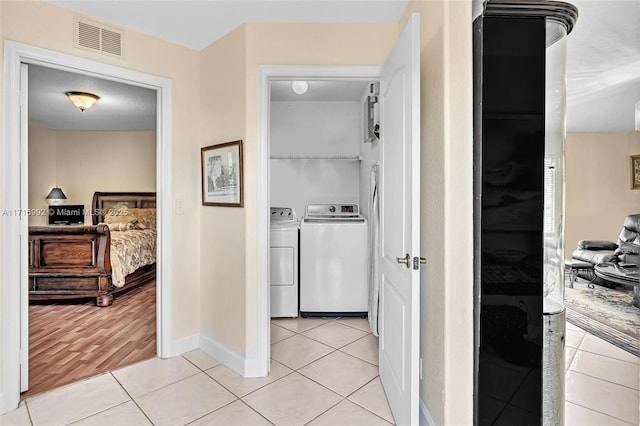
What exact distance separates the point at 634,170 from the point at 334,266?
9.18 feet

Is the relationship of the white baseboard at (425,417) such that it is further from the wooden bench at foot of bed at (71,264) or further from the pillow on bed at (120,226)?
the pillow on bed at (120,226)

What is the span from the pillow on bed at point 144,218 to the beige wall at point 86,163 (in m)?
0.36

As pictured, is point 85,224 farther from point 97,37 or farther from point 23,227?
point 97,37

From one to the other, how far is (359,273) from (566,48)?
273 centimetres

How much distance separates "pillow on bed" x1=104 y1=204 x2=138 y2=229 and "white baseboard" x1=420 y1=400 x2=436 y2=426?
216 inches

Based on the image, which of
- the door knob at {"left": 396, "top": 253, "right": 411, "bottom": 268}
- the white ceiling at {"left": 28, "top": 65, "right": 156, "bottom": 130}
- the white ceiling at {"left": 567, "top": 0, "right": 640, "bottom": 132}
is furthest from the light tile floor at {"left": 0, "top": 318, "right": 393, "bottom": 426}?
the white ceiling at {"left": 28, "top": 65, "right": 156, "bottom": 130}

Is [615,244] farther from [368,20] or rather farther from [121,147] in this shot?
[121,147]

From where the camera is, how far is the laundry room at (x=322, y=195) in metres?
3.59

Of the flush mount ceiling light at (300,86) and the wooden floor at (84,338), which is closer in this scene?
the wooden floor at (84,338)

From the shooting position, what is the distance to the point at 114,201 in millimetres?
5809

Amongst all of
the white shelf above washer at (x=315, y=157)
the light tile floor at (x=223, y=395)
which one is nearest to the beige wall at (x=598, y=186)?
the light tile floor at (x=223, y=395)

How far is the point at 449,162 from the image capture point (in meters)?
1.51

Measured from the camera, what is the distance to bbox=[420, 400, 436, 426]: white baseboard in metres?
1.71

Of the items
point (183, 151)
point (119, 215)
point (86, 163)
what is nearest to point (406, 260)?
point (183, 151)
